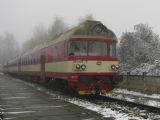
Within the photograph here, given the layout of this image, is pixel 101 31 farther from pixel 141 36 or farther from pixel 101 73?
pixel 141 36

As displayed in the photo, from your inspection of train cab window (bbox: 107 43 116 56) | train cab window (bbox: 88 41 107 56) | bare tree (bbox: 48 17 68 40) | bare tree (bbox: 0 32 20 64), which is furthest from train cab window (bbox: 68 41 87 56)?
bare tree (bbox: 0 32 20 64)

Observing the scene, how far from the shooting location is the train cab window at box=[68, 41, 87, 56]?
15.5 metres

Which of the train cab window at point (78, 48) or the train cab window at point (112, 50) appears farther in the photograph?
the train cab window at point (112, 50)

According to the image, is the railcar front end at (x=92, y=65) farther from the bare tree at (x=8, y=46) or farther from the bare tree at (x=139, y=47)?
the bare tree at (x=8, y=46)

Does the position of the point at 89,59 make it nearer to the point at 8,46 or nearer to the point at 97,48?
the point at 97,48

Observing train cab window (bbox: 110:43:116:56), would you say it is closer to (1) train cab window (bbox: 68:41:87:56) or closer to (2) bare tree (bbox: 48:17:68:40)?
(1) train cab window (bbox: 68:41:87:56)

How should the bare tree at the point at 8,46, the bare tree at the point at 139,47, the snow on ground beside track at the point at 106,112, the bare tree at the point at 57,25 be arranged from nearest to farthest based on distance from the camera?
the snow on ground beside track at the point at 106,112
the bare tree at the point at 139,47
the bare tree at the point at 57,25
the bare tree at the point at 8,46

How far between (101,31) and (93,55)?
1.42 metres

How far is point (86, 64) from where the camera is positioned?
15344mm

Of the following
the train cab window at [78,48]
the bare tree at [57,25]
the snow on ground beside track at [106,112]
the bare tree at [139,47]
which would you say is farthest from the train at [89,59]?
the bare tree at [57,25]

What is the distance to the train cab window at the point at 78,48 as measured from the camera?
50.7 feet

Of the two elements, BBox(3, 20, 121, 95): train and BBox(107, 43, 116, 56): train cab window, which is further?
BBox(107, 43, 116, 56): train cab window

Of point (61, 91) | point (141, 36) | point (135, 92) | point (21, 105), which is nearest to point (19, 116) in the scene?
point (21, 105)

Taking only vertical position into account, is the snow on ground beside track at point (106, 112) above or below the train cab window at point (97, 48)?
below
